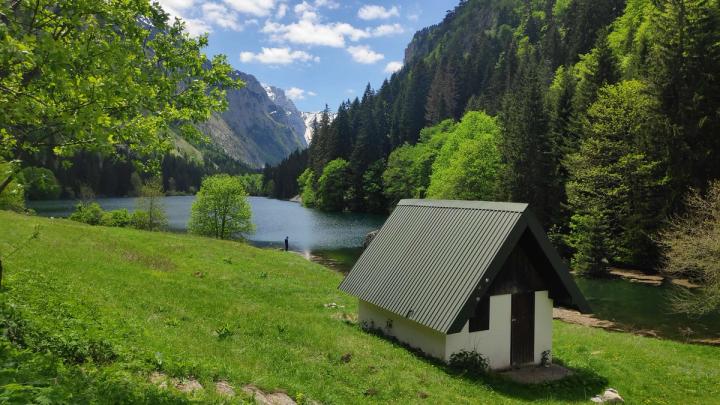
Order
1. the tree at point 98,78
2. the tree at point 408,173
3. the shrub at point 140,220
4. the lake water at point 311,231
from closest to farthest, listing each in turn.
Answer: the tree at point 98,78
the shrub at point 140,220
the lake water at point 311,231
the tree at point 408,173

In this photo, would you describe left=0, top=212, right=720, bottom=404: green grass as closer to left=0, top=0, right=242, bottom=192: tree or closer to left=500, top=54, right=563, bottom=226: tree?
left=0, top=0, right=242, bottom=192: tree

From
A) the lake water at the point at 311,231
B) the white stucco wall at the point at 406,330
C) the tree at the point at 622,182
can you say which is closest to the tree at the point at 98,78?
the white stucco wall at the point at 406,330

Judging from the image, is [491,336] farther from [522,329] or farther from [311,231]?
[311,231]

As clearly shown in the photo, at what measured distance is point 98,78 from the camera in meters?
7.40

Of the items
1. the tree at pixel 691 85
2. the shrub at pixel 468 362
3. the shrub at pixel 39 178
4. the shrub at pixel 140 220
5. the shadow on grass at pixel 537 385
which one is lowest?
the shadow on grass at pixel 537 385

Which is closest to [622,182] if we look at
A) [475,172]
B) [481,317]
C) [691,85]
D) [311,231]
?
[691,85]

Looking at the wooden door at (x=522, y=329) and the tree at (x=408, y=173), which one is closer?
the wooden door at (x=522, y=329)

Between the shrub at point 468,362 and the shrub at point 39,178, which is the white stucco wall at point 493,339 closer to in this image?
the shrub at point 468,362

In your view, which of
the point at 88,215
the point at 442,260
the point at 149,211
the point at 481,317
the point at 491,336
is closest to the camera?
the point at 481,317

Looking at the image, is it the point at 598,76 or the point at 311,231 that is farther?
the point at 311,231

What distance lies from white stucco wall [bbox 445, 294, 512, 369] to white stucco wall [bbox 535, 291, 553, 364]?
1.32 metres

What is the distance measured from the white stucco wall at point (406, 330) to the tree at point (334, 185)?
9720 centimetres

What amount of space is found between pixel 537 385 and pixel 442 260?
4.97 m

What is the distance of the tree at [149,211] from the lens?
5400 cm
